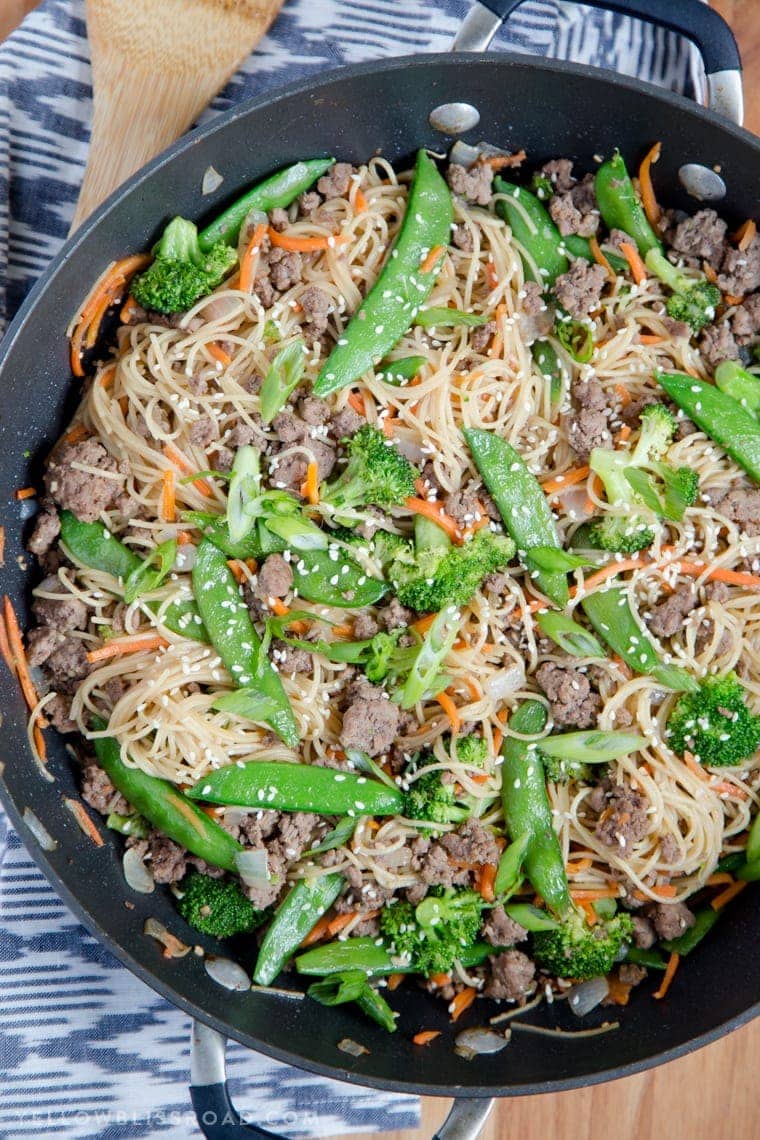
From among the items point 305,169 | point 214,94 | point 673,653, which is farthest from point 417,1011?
point 214,94

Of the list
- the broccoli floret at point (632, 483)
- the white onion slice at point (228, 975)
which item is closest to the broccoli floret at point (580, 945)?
the white onion slice at point (228, 975)

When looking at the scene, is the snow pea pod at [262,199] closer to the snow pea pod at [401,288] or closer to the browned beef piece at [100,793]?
the snow pea pod at [401,288]

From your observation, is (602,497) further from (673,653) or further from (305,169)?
(305,169)

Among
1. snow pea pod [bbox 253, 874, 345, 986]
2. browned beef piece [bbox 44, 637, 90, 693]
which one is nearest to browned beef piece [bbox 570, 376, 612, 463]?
snow pea pod [bbox 253, 874, 345, 986]

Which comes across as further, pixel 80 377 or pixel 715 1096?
pixel 715 1096

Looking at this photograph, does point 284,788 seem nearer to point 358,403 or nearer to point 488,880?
point 488,880

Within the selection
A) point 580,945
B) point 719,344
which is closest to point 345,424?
point 719,344
